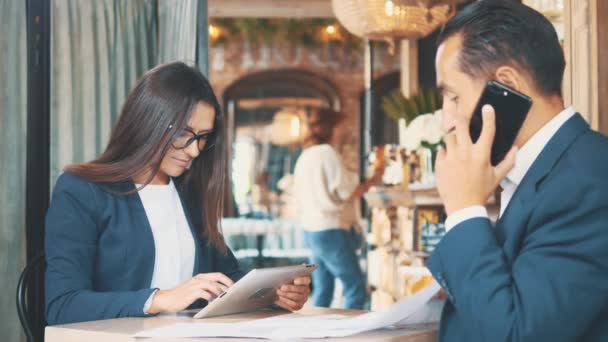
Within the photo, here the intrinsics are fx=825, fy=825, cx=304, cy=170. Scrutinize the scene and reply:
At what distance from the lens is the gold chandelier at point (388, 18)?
5.40m

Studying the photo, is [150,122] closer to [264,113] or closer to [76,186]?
[76,186]

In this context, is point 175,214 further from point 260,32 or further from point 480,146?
point 260,32

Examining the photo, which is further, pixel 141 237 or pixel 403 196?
pixel 403 196

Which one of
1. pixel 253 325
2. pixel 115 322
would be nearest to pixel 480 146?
pixel 253 325

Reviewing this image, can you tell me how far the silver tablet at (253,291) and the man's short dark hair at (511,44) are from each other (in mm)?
650

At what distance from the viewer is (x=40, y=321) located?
102 inches

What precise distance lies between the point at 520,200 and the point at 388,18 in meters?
4.21

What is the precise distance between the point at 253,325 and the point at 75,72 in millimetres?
1601

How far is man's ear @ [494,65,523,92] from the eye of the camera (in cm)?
140

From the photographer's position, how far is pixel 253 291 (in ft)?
6.23

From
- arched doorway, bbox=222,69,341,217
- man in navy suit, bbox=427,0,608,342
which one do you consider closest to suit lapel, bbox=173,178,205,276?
man in navy suit, bbox=427,0,608,342

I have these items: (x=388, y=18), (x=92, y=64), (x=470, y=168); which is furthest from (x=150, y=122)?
(x=388, y=18)

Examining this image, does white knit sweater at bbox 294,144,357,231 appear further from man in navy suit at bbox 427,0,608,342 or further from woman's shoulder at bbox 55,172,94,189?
man in navy suit at bbox 427,0,608,342

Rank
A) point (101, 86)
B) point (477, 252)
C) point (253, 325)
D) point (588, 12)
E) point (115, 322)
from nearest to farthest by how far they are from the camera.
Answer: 1. point (477, 252)
2. point (253, 325)
3. point (115, 322)
4. point (588, 12)
5. point (101, 86)
